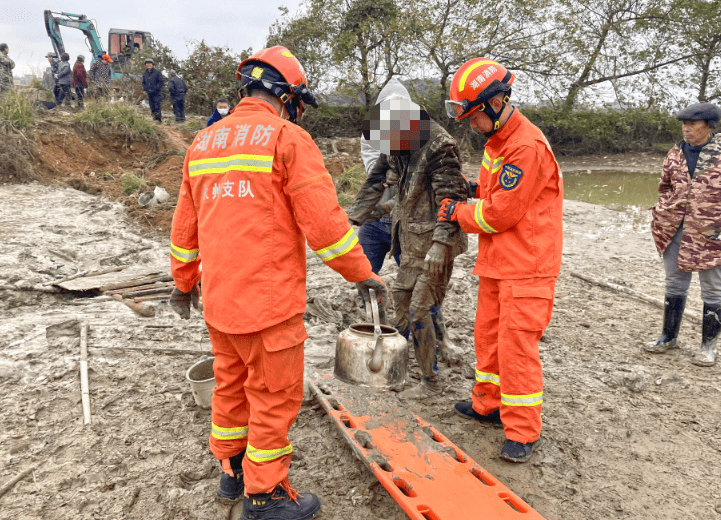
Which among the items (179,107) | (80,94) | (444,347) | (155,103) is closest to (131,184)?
(155,103)

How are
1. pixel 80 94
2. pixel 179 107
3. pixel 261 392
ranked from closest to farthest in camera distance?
pixel 261 392 → pixel 80 94 → pixel 179 107

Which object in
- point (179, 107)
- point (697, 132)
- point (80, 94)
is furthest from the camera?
point (179, 107)

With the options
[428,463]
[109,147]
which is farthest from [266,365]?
[109,147]

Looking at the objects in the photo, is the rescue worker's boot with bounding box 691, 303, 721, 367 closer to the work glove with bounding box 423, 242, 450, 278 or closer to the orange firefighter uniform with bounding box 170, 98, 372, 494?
the work glove with bounding box 423, 242, 450, 278

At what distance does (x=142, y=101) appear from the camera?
16.5 m

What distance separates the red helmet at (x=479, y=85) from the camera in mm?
2592

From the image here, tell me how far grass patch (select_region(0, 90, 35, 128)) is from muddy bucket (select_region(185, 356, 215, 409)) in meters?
9.06

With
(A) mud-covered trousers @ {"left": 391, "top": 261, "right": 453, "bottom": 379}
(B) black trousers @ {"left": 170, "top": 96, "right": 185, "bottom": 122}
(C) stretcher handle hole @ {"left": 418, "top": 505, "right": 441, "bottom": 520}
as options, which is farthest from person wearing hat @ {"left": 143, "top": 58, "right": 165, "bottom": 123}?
(C) stretcher handle hole @ {"left": 418, "top": 505, "right": 441, "bottom": 520}

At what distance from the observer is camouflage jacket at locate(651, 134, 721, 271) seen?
373 centimetres

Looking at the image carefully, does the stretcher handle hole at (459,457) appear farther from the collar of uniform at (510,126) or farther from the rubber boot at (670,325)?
the rubber boot at (670,325)

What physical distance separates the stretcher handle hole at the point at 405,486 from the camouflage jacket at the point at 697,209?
114 inches

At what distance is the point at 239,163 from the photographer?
195cm

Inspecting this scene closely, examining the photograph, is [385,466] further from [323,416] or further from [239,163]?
[239,163]

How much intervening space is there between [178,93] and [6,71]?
14.3 feet
